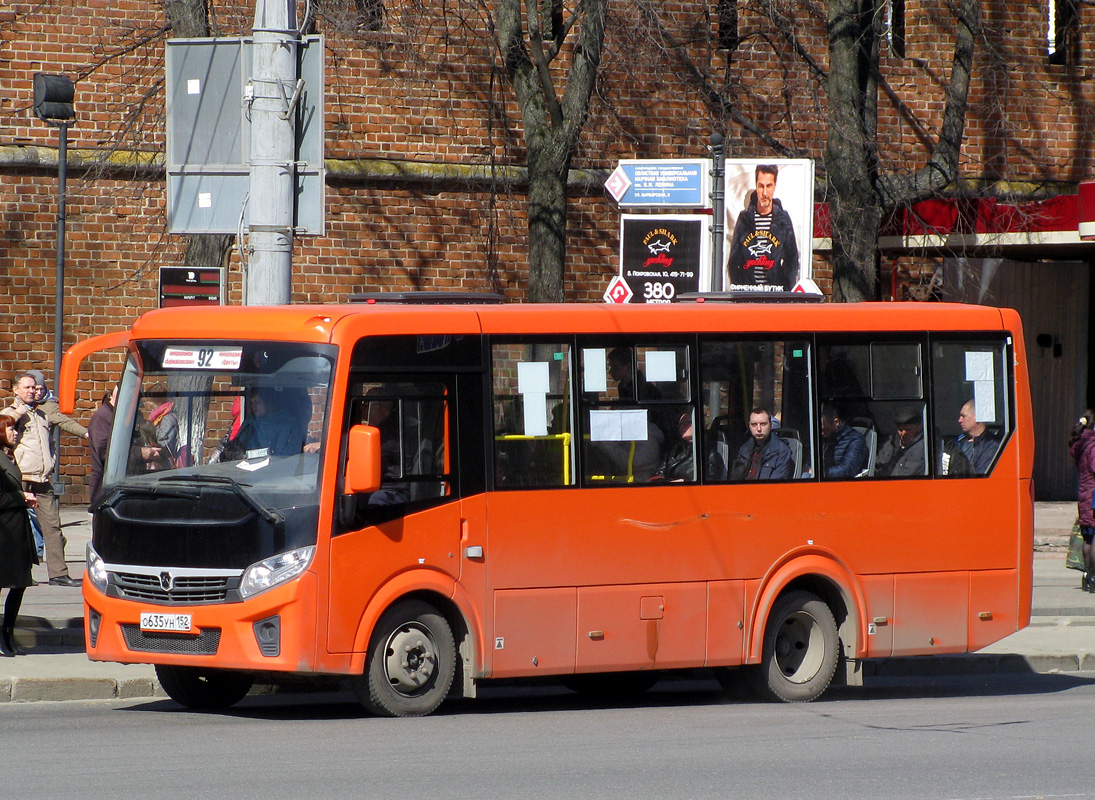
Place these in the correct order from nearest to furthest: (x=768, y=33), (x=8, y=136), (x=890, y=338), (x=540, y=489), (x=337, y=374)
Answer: (x=337, y=374)
(x=540, y=489)
(x=890, y=338)
(x=8, y=136)
(x=768, y=33)

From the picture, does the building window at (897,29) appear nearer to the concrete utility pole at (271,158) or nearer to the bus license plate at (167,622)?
the concrete utility pole at (271,158)

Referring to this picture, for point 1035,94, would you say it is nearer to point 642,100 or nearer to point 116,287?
point 642,100

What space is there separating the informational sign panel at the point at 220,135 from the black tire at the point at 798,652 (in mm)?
4409

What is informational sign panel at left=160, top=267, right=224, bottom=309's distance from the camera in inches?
633

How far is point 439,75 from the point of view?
21047 millimetres

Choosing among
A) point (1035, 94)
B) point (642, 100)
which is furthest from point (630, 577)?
point (1035, 94)

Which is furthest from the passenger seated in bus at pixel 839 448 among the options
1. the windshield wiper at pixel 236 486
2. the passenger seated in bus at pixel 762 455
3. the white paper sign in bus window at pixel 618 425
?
the windshield wiper at pixel 236 486

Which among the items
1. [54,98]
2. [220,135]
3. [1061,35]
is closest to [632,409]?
[220,135]

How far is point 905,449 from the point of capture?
10883 mm

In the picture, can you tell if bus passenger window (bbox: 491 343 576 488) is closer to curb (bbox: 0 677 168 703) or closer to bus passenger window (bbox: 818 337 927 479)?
bus passenger window (bbox: 818 337 927 479)

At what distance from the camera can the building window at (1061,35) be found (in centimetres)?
2430

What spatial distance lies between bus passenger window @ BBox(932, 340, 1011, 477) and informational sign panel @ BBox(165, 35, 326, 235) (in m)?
4.68

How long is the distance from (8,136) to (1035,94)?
1516 cm

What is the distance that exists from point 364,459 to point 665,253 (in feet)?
25.8
